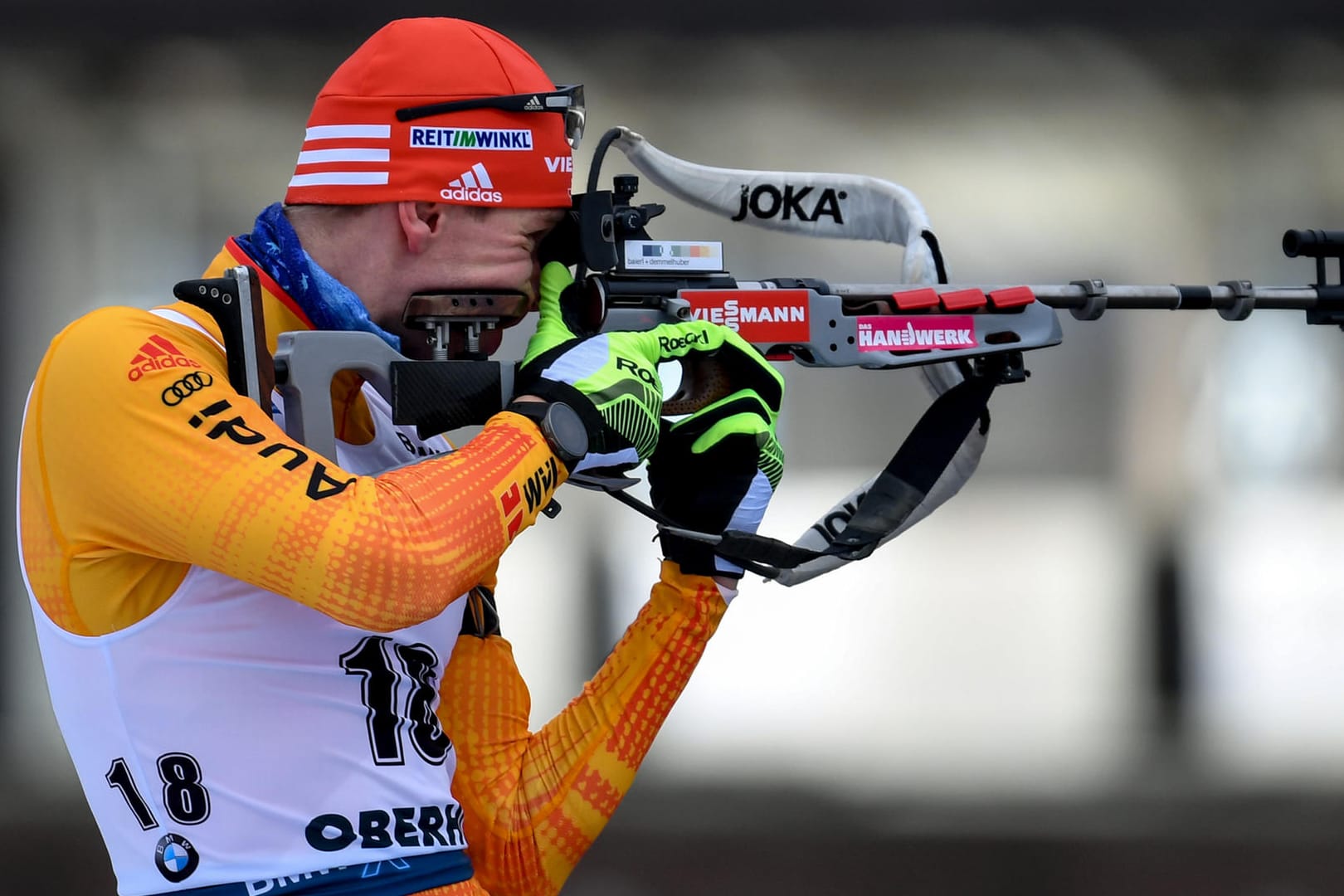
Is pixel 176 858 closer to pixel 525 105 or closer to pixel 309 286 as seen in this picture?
pixel 309 286

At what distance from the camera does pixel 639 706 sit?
4.70 ft

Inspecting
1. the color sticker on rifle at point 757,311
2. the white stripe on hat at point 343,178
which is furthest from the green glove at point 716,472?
the white stripe on hat at point 343,178

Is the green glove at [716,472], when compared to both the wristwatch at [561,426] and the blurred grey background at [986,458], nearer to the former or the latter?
the wristwatch at [561,426]

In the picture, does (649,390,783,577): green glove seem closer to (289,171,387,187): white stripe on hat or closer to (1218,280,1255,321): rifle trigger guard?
(289,171,387,187): white stripe on hat

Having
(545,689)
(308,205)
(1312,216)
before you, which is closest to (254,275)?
(308,205)

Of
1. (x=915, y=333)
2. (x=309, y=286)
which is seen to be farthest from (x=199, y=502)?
(x=915, y=333)

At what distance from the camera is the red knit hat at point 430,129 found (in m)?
1.25

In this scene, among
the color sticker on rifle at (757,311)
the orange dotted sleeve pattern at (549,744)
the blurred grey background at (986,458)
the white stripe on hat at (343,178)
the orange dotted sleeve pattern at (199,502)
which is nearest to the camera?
the orange dotted sleeve pattern at (199,502)

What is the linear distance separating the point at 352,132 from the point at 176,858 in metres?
0.64

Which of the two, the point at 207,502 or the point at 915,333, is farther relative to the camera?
the point at 915,333

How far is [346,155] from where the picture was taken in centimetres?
125

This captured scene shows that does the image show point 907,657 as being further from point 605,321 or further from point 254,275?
point 254,275

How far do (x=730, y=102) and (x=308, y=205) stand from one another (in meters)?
2.19

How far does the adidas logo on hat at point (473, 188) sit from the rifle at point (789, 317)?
0.09 m
